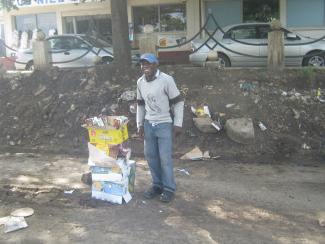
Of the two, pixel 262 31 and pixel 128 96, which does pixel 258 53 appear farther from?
pixel 128 96

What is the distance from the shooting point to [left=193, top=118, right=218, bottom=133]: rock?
9117mm

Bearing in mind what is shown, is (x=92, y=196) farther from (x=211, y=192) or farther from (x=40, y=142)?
(x=40, y=142)

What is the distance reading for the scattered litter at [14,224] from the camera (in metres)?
5.59

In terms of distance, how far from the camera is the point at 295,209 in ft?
19.8

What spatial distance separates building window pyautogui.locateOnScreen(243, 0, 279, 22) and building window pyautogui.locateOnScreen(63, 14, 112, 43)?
20.8 feet

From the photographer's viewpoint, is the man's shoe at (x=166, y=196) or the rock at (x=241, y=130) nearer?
the man's shoe at (x=166, y=196)

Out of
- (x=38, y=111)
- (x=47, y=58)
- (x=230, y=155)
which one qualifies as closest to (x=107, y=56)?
(x=47, y=58)

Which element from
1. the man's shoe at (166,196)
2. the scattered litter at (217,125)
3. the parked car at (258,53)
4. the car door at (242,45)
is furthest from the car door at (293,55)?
the man's shoe at (166,196)

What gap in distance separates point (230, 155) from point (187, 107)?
65.4 inches

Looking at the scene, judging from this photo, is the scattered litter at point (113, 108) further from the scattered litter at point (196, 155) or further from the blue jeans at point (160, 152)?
the blue jeans at point (160, 152)

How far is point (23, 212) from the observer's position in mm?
6129

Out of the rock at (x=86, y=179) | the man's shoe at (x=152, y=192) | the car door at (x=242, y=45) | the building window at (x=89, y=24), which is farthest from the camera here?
the building window at (x=89, y=24)

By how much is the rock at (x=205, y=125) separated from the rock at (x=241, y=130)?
11.0 inches

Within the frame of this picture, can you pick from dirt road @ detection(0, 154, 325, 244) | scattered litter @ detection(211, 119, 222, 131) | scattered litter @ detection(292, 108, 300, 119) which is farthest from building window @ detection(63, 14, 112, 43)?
dirt road @ detection(0, 154, 325, 244)
